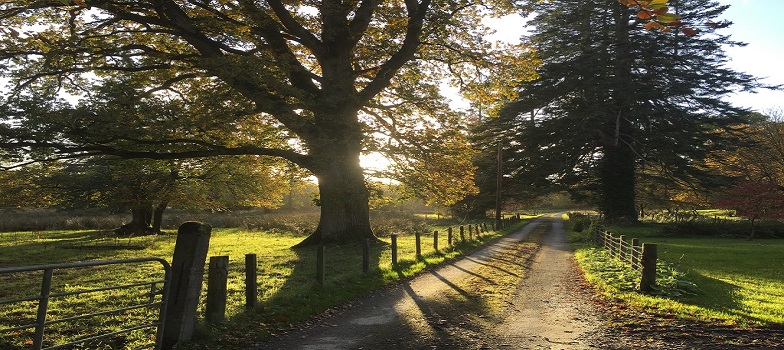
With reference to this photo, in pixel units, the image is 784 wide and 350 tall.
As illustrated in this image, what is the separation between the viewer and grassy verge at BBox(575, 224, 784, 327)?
8219 millimetres

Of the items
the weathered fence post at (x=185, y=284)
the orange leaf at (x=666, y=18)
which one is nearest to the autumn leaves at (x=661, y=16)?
the orange leaf at (x=666, y=18)

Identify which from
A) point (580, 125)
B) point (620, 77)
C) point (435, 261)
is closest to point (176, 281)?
point (435, 261)

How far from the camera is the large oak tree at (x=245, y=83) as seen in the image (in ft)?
48.4

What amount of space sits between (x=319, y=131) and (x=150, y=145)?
592 cm

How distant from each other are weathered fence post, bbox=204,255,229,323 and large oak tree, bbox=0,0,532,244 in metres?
8.42

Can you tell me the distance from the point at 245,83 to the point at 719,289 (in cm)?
1386

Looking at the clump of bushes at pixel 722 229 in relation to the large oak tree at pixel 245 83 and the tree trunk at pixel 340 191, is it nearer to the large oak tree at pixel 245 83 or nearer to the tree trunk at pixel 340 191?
the large oak tree at pixel 245 83

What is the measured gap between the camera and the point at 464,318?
826 centimetres

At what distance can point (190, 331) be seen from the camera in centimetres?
628

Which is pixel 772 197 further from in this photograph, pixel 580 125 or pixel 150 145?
pixel 150 145

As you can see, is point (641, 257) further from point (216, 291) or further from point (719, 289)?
point (216, 291)

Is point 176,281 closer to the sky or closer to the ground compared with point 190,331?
closer to the sky

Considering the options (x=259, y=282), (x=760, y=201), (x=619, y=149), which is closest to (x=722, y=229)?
(x=760, y=201)

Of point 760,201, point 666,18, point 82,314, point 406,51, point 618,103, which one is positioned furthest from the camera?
point 618,103
